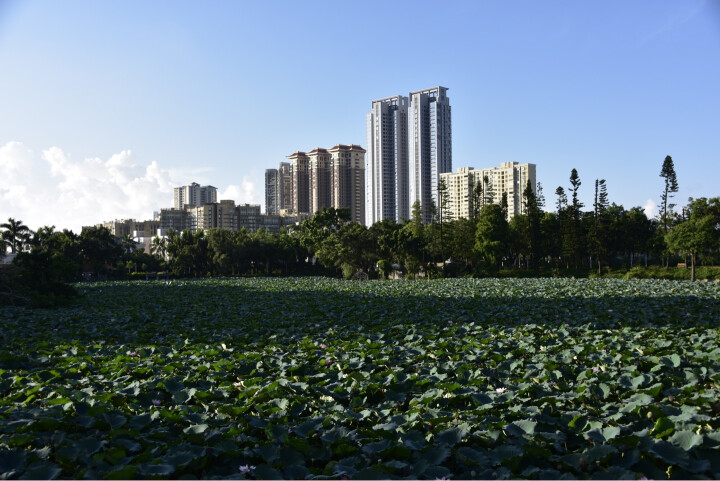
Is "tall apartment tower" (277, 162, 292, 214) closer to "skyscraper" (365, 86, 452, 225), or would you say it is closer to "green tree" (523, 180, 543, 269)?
"skyscraper" (365, 86, 452, 225)

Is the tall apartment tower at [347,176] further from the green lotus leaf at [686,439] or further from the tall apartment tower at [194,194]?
the green lotus leaf at [686,439]

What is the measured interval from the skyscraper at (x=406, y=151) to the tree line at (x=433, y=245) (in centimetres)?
2340

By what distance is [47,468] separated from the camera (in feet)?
7.71

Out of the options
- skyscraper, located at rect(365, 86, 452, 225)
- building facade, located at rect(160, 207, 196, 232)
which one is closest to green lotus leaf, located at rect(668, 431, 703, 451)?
skyscraper, located at rect(365, 86, 452, 225)

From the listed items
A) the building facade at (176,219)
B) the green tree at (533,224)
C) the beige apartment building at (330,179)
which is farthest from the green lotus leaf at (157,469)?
the building facade at (176,219)

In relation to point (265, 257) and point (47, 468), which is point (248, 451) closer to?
point (47, 468)

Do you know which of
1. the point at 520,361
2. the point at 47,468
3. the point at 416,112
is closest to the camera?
the point at 47,468

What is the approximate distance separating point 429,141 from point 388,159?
8191 mm

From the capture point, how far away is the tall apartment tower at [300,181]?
99500 millimetres

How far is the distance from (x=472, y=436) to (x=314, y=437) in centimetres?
92

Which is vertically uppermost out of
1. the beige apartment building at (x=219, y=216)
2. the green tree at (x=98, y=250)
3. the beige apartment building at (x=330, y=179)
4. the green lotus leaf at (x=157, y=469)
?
the beige apartment building at (x=330, y=179)

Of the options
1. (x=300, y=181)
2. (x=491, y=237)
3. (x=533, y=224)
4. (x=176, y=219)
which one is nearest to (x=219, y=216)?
(x=176, y=219)

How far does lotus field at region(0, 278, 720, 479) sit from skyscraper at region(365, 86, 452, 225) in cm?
6611

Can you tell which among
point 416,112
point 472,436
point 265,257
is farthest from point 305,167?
point 472,436
